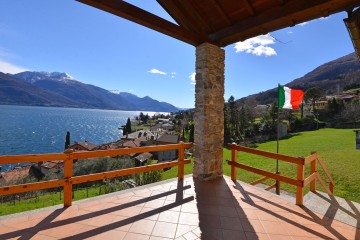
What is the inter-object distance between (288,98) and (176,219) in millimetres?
5537

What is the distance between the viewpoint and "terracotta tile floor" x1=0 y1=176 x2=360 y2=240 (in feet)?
10.3

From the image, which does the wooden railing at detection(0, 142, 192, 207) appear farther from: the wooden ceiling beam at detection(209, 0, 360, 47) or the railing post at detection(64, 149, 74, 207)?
the wooden ceiling beam at detection(209, 0, 360, 47)

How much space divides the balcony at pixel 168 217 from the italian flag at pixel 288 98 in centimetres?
284

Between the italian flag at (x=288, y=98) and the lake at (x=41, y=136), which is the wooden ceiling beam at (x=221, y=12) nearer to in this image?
the italian flag at (x=288, y=98)

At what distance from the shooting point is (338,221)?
12.9 ft

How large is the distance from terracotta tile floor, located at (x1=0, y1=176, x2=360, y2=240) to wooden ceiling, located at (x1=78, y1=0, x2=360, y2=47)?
3344mm

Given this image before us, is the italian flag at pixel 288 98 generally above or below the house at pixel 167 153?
above

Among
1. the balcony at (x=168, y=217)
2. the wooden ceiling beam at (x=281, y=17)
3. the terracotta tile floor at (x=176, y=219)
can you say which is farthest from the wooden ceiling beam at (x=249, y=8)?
the terracotta tile floor at (x=176, y=219)

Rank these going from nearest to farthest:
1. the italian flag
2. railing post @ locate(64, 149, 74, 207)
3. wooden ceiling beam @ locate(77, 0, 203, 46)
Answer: wooden ceiling beam @ locate(77, 0, 203, 46) < railing post @ locate(64, 149, 74, 207) < the italian flag

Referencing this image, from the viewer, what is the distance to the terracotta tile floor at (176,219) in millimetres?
3133

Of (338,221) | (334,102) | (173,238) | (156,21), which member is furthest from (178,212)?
(334,102)

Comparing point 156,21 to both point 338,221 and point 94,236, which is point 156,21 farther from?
point 338,221

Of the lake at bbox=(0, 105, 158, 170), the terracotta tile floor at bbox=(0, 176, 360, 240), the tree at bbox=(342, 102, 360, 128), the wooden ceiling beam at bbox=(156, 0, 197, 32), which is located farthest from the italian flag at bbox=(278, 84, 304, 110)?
the lake at bbox=(0, 105, 158, 170)

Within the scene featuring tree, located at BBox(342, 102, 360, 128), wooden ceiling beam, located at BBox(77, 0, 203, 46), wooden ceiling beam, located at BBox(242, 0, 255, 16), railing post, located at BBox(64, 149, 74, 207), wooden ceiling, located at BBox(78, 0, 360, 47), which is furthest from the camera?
tree, located at BBox(342, 102, 360, 128)
